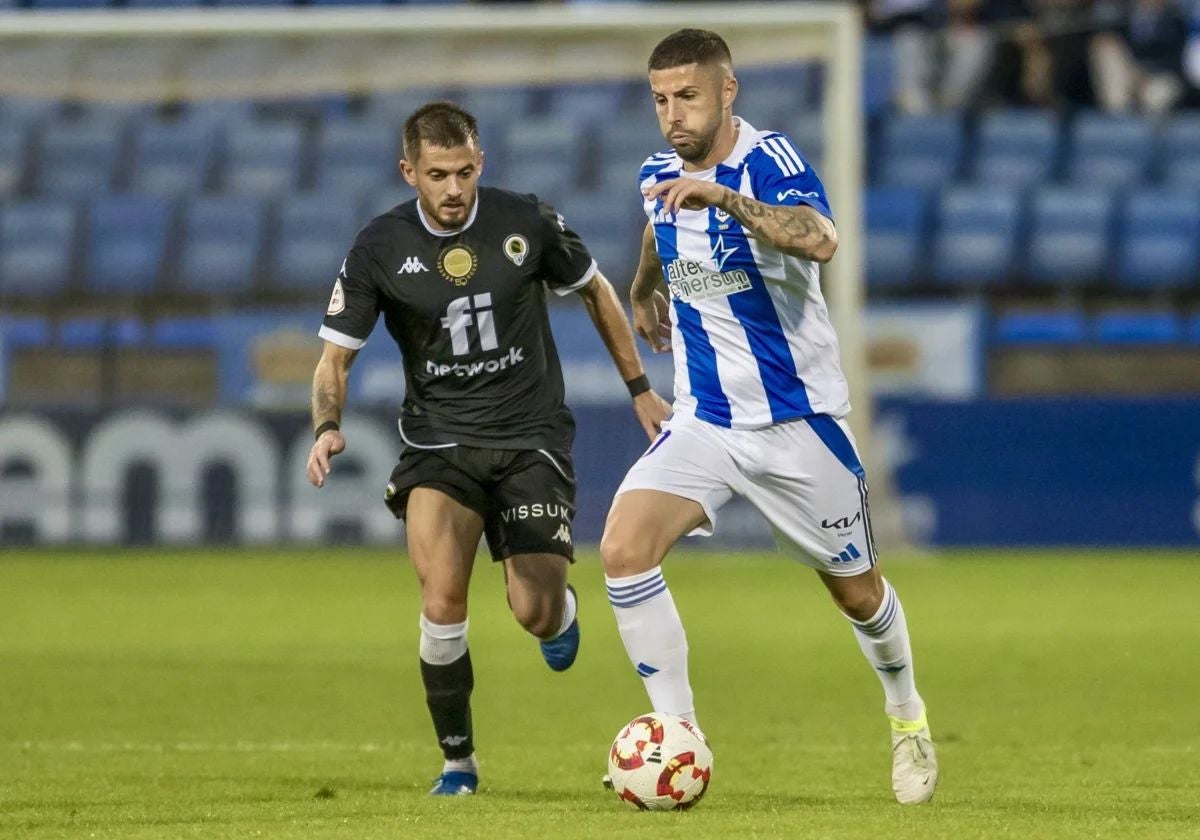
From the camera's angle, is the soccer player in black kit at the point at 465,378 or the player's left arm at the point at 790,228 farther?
the soccer player in black kit at the point at 465,378

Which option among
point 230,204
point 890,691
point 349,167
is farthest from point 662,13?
point 890,691

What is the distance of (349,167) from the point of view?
16.5 m

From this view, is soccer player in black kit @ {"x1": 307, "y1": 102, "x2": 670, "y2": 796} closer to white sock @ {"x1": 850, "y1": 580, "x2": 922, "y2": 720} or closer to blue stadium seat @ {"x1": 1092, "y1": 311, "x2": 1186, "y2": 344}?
white sock @ {"x1": 850, "y1": 580, "x2": 922, "y2": 720}

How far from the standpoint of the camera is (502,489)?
6934 millimetres

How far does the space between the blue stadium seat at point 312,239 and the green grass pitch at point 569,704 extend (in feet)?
7.46

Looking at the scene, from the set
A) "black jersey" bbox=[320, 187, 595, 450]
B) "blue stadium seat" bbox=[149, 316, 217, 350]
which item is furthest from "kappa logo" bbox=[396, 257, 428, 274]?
"blue stadium seat" bbox=[149, 316, 217, 350]

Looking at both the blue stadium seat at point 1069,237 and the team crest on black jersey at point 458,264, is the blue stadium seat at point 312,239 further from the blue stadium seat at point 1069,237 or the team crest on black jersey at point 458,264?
the team crest on black jersey at point 458,264

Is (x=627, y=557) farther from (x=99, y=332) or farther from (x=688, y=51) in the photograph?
(x=99, y=332)

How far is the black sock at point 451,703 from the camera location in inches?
258

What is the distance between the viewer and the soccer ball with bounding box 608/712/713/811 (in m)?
5.66

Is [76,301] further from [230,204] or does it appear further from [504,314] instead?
[504,314]

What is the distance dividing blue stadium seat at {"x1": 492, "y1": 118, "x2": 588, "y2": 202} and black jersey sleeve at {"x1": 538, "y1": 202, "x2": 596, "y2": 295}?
8945mm

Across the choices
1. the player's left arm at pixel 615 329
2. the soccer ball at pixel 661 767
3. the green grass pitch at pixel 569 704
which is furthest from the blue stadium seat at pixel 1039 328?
the soccer ball at pixel 661 767

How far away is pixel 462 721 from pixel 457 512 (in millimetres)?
676
